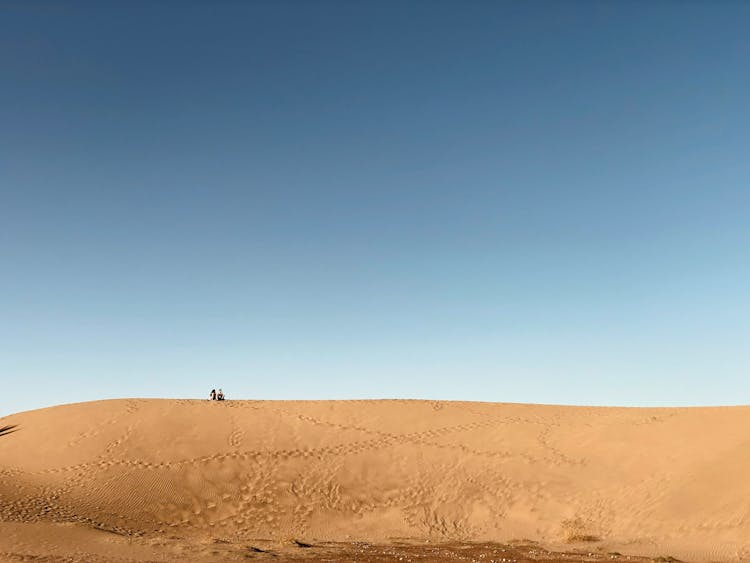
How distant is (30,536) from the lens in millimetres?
21125

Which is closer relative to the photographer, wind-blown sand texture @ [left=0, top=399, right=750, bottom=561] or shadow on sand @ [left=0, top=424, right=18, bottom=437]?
wind-blown sand texture @ [left=0, top=399, right=750, bottom=561]

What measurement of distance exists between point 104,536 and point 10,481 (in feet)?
29.6

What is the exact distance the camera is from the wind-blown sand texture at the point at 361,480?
77.6 feet

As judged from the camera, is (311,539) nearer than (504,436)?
Yes

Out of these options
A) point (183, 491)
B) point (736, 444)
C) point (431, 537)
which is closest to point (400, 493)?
point (431, 537)

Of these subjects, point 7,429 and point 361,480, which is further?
point 7,429

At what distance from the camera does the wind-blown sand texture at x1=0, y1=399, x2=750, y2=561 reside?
23.7 m

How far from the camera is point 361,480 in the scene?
30.4 metres

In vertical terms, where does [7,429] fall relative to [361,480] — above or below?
above

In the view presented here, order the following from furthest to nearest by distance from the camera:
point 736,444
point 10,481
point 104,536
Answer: point 736,444
point 10,481
point 104,536

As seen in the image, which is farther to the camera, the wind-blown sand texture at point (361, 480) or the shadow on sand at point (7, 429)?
the shadow on sand at point (7, 429)

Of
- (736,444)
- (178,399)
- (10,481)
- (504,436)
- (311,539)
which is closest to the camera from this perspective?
(311,539)

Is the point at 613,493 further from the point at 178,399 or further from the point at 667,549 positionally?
the point at 178,399

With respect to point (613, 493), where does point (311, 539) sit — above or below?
below
